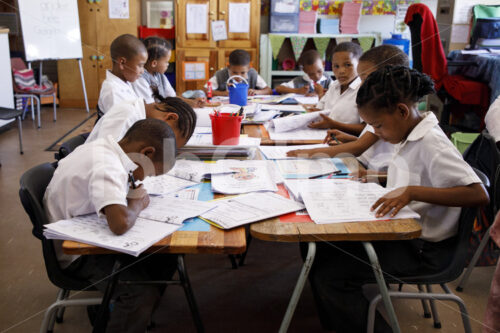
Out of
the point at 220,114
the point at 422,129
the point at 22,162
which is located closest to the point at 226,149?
the point at 220,114

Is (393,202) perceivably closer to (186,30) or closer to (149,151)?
(149,151)

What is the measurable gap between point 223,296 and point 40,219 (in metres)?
0.88

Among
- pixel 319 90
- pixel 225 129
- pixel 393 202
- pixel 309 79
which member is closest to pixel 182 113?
pixel 225 129

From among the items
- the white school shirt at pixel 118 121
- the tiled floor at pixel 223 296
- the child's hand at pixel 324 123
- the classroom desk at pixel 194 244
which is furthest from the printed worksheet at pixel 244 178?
the child's hand at pixel 324 123

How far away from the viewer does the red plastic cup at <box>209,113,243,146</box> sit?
1851mm

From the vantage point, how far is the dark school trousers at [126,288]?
3.89ft

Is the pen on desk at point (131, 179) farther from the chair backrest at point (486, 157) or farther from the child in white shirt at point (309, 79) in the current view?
the child in white shirt at point (309, 79)

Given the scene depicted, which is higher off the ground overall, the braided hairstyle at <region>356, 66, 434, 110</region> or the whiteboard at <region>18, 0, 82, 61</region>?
the whiteboard at <region>18, 0, 82, 61</region>

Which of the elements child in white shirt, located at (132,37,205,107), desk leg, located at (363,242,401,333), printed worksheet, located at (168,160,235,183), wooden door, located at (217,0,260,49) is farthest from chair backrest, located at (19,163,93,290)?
wooden door, located at (217,0,260,49)

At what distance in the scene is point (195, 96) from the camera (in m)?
→ 3.18

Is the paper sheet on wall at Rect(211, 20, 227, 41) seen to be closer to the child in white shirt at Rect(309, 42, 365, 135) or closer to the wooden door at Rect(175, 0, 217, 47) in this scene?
the wooden door at Rect(175, 0, 217, 47)

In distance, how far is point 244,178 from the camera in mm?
1417

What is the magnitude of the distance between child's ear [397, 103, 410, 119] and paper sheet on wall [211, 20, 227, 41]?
3.89 metres

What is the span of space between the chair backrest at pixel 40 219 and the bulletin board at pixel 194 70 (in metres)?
4.19
